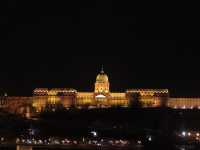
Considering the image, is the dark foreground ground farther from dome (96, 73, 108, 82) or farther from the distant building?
dome (96, 73, 108, 82)

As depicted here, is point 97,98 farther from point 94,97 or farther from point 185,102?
point 185,102

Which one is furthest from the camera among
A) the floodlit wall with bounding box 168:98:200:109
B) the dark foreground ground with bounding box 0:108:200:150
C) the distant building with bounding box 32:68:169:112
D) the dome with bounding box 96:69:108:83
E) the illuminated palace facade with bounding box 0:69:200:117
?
the dome with bounding box 96:69:108:83

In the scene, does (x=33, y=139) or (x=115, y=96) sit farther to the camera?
(x=115, y=96)

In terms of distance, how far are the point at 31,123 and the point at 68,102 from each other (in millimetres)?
51699

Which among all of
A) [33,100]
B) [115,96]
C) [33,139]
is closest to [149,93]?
[115,96]

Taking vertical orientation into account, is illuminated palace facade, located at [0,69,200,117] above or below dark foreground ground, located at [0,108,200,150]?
above

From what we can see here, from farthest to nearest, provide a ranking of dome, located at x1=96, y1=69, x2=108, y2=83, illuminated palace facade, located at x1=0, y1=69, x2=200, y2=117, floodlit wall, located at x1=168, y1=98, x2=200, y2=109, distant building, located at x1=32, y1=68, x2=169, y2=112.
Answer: dome, located at x1=96, y1=69, x2=108, y2=83
distant building, located at x1=32, y1=68, x2=169, y2=112
illuminated palace facade, located at x1=0, y1=69, x2=200, y2=117
floodlit wall, located at x1=168, y1=98, x2=200, y2=109

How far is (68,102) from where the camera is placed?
124312 mm

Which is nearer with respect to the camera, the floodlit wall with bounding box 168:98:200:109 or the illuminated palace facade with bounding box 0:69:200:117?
the floodlit wall with bounding box 168:98:200:109

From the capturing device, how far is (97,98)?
412ft

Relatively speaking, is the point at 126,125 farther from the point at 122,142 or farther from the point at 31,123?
the point at 122,142

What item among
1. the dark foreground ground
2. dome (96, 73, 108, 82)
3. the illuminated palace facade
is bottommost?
the dark foreground ground

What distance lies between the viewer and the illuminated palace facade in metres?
119

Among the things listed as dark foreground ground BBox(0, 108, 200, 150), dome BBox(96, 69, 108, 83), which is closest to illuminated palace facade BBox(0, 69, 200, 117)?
dome BBox(96, 69, 108, 83)
